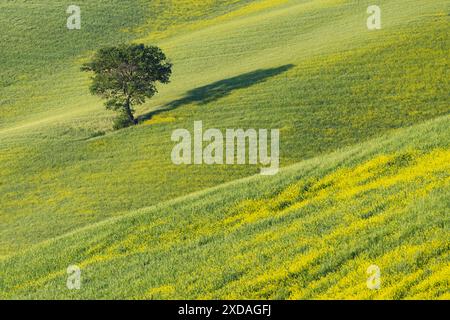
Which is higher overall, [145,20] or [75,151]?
[145,20]

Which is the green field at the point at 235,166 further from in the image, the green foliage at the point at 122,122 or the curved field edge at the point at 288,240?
the green foliage at the point at 122,122

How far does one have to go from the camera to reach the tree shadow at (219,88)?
63.5 metres

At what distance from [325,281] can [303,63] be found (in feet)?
161

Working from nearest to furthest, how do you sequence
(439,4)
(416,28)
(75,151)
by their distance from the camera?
1. (75,151)
2. (416,28)
3. (439,4)

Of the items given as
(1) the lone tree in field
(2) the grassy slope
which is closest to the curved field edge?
(2) the grassy slope

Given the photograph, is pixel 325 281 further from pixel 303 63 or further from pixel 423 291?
pixel 303 63

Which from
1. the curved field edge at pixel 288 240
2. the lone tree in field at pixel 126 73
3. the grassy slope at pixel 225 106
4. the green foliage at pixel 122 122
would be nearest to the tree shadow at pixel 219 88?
the grassy slope at pixel 225 106

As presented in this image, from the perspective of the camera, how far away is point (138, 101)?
64.1 m

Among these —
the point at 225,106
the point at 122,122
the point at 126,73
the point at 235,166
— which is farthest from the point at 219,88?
the point at 235,166

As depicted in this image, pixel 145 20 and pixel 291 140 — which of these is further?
pixel 145 20

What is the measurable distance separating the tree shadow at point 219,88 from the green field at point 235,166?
0.29 m

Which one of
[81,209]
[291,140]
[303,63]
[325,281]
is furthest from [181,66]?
[325,281]

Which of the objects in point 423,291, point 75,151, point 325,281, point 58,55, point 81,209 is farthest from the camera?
point 58,55

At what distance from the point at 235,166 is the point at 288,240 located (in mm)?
25254
